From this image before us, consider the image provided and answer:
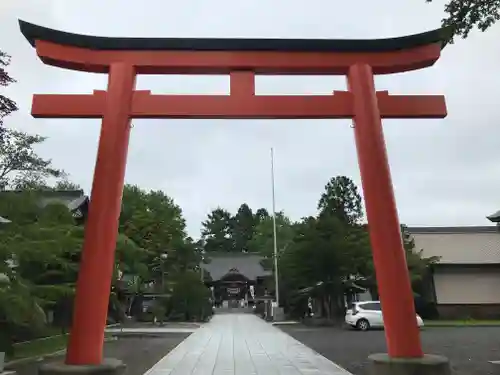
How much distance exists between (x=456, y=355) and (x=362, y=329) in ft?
36.0

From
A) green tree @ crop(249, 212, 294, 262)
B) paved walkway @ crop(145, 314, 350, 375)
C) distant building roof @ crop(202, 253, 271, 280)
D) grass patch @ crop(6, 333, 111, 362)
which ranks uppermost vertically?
green tree @ crop(249, 212, 294, 262)

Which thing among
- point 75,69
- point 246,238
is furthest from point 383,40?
point 246,238

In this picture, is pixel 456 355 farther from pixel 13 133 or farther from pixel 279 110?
pixel 13 133

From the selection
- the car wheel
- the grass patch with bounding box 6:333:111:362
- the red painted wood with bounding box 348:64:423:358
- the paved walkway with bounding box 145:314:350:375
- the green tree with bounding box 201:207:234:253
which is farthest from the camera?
the green tree with bounding box 201:207:234:253

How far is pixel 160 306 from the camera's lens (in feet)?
111

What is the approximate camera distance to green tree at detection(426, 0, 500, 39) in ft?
29.5

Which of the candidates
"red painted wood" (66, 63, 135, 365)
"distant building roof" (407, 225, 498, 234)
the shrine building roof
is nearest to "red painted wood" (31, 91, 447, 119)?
"red painted wood" (66, 63, 135, 365)

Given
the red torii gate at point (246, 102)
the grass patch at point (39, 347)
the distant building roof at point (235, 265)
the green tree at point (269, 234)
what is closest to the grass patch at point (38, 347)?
the grass patch at point (39, 347)

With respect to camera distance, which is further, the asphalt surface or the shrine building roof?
the asphalt surface

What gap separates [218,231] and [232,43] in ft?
277

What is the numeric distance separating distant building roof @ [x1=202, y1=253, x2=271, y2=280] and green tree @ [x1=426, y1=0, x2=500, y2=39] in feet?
167

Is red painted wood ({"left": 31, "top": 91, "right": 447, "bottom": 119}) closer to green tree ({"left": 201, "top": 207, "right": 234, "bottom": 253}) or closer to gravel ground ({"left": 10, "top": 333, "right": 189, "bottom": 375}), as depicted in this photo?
gravel ground ({"left": 10, "top": 333, "right": 189, "bottom": 375})

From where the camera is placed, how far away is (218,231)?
91875 mm

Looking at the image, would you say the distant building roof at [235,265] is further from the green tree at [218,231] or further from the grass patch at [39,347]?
the grass patch at [39,347]
